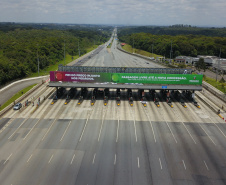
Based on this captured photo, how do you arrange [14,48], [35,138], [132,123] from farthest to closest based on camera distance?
1. [14,48]
2. [132,123]
3. [35,138]

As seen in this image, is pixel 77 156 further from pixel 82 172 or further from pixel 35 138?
pixel 35 138

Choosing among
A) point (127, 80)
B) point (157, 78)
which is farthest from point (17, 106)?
point (157, 78)

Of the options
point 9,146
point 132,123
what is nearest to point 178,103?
point 132,123

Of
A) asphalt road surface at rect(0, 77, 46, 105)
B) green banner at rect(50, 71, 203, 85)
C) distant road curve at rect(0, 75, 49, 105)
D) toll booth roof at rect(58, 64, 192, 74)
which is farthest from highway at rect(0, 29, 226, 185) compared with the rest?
distant road curve at rect(0, 75, 49, 105)

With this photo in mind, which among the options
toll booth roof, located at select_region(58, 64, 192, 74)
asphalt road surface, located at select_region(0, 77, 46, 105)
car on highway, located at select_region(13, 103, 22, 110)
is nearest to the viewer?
car on highway, located at select_region(13, 103, 22, 110)

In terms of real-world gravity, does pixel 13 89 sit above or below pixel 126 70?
below

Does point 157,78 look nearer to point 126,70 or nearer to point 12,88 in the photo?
point 126,70

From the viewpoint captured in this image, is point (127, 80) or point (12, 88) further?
point (12, 88)

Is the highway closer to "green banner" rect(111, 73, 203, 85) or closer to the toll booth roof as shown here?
"green banner" rect(111, 73, 203, 85)
